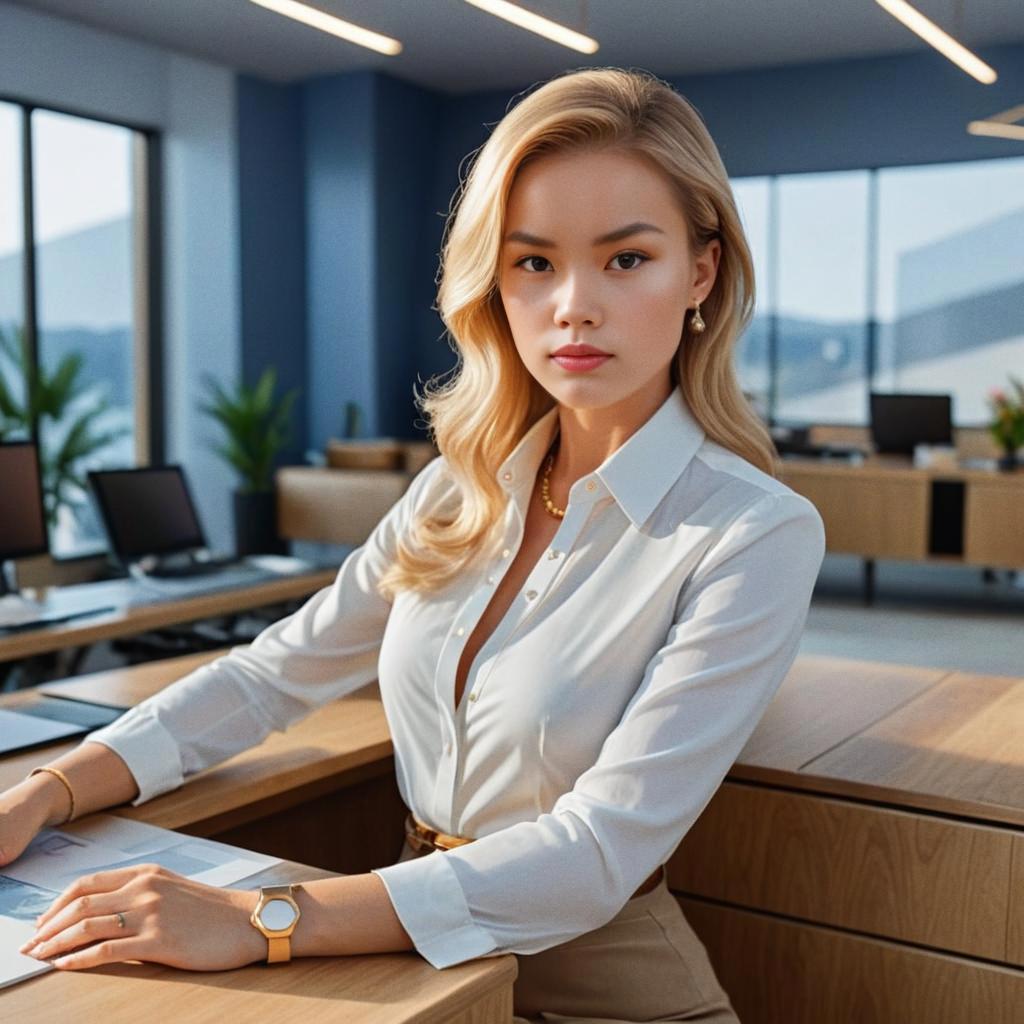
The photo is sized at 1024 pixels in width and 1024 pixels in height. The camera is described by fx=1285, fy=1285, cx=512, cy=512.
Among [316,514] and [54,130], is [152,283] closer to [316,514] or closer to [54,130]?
[54,130]

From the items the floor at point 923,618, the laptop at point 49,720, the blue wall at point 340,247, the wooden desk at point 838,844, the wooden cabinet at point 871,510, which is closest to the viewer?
the wooden desk at point 838,844

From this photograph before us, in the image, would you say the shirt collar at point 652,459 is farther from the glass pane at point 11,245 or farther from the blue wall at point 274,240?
the blue wall at point 274,240

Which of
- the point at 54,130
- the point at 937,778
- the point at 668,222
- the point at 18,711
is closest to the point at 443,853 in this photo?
the point at 668,222

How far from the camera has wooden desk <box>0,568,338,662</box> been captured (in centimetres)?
347

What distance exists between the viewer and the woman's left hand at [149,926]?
115 centimetres

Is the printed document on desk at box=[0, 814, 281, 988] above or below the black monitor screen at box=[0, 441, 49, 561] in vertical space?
below

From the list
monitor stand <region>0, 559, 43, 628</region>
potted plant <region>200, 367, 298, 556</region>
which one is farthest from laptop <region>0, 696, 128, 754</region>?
potted plant <region>200, 367, 298, 556</region>

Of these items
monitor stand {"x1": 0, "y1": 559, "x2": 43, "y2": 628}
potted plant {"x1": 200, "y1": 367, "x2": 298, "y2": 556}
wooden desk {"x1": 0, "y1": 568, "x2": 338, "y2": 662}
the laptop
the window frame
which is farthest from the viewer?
the window frame

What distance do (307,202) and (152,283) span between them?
1.41m

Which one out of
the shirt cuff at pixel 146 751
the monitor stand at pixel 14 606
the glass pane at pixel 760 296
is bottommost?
the monitor stand at pixel 14 606

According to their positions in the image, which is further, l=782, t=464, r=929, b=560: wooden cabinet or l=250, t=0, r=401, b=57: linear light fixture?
l=782, t=464, r=929, b=560: wooden cabinet

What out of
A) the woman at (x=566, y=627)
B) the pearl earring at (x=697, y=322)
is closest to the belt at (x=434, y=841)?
the woman at (x=566, y=627)

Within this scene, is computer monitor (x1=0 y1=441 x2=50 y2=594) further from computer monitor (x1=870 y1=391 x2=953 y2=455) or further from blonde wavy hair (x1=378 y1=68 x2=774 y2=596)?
computer monitor (x1=870 y1=391 x2=953 y2=455)

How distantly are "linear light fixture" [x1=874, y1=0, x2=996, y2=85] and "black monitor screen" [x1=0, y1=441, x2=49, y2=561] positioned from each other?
3.97 m
